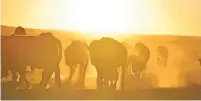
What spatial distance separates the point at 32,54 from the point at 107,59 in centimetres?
37

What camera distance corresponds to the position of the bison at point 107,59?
1460mm

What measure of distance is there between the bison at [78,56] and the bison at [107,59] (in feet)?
0.10

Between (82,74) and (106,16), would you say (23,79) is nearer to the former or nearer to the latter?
(82,74)

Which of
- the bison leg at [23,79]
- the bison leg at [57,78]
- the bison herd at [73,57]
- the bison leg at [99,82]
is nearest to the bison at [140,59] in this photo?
the bison herd at [73,57]

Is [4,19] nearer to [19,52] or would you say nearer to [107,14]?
[19,52]

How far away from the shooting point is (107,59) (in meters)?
1.47

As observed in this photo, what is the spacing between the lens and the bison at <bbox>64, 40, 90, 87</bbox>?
144cm

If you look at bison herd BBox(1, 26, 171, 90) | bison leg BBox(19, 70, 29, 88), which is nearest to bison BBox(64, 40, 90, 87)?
bison herd BBox(1, 26, 171, 90)

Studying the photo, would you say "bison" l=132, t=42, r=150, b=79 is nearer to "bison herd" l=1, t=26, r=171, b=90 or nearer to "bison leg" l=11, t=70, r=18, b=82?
"bison herd" l=1, t=26, r=171, b=90

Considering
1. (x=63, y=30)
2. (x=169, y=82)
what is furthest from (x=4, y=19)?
(x=169, y=82)

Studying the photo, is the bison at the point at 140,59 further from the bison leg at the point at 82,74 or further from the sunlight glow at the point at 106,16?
the bison leg at the point at 82,74

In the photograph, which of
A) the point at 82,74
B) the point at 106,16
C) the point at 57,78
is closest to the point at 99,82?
the point at 82,74

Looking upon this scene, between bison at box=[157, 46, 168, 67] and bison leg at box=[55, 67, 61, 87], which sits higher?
bison at box=[157, 46, 168, 67]

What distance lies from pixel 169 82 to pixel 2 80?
0.83m
